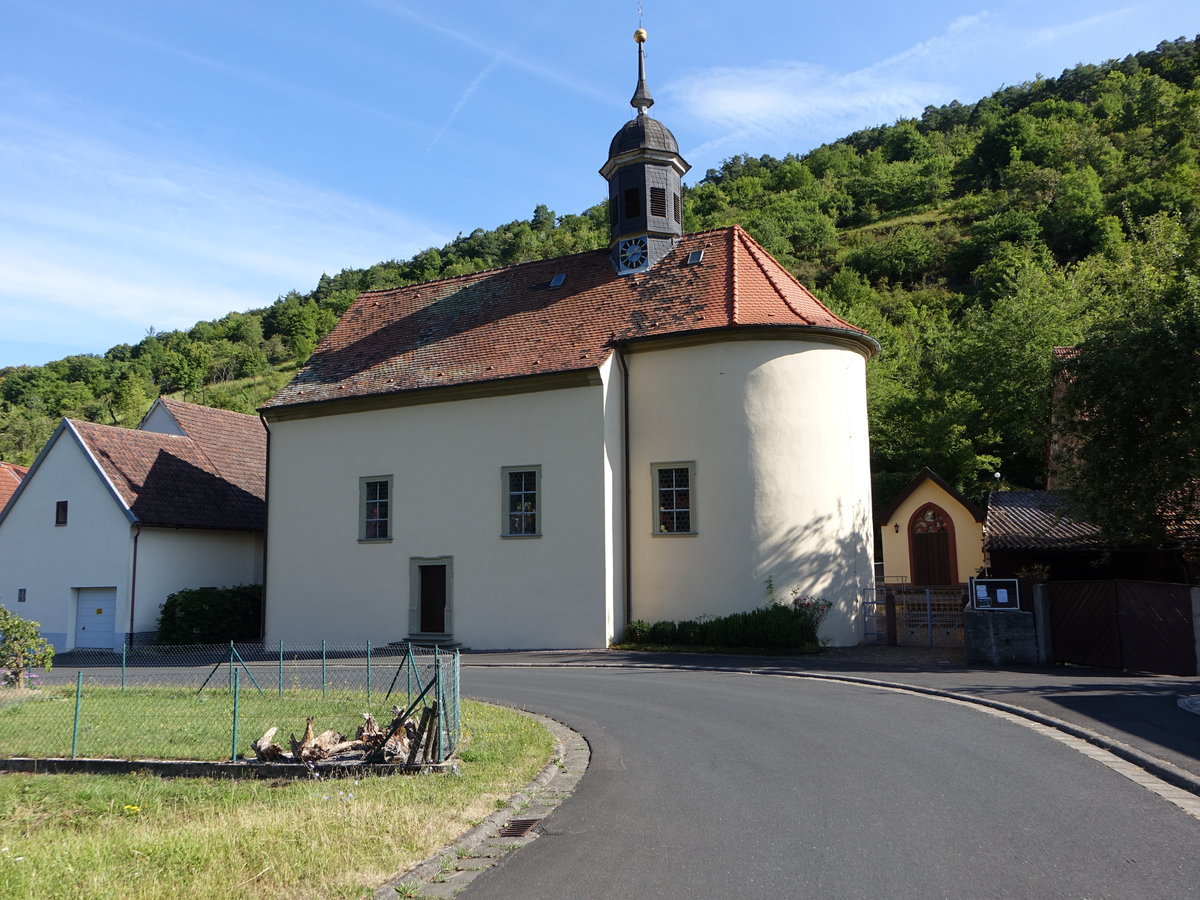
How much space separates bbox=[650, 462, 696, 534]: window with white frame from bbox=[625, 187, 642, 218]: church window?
766 centimetres

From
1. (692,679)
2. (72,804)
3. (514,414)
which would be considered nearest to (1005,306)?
(514,414)

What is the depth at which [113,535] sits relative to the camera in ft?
89.8

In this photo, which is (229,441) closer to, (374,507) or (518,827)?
(374,507)

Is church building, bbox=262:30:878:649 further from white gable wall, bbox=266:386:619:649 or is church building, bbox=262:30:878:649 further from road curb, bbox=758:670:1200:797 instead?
road curb, bbox=758:670:1200:797

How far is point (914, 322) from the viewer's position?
70.2m

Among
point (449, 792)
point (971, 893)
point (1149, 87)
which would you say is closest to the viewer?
point (971, 893)

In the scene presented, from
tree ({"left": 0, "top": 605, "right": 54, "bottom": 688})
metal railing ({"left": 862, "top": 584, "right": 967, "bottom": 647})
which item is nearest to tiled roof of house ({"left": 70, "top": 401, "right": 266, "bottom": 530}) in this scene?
tree ({"left": 0, "top": 605, "right": 54, "bottom": 688})

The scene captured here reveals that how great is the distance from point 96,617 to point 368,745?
2140 cm

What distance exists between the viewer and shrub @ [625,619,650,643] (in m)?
22.5

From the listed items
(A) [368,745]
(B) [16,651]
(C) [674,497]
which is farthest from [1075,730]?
(B) [16,651]

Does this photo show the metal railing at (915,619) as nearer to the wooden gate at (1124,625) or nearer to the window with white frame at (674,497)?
the wooden gate at (1124,625)

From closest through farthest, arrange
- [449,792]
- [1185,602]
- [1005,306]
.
Answer: [449,792], [1185,602], [1005,306]

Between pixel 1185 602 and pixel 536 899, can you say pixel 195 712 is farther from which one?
pixel 1185 602

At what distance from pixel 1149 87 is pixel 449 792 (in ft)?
374
